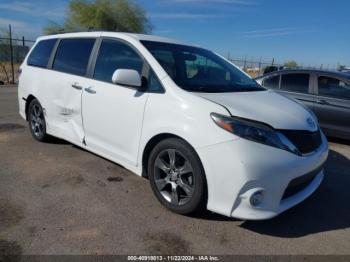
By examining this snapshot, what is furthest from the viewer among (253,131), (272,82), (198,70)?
(272,82)

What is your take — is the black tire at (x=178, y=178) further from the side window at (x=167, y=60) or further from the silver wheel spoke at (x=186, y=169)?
the side window at (x=167, y=60)

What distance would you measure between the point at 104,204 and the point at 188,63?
1912 mm

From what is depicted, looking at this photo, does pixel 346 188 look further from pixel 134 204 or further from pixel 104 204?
pixel 104 204

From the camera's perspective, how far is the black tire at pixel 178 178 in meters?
3.06

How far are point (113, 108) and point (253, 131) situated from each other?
1681 mm

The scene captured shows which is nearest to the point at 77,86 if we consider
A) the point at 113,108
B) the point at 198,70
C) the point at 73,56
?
the point at 73,56

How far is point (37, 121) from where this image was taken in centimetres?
542

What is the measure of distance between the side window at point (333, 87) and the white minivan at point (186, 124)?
3.14 meters

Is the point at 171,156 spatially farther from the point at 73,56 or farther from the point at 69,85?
the point at 73,56

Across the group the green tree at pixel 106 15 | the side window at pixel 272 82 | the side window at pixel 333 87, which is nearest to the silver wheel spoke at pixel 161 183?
the side window at pixel 333 87

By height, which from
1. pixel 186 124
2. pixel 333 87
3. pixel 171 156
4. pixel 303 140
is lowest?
pixel 171 156

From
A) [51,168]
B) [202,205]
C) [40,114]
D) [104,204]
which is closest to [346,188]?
[202,205]

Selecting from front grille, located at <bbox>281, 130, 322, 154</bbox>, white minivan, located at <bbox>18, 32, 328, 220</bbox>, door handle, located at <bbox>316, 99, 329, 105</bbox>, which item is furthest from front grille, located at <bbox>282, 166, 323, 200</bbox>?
door handle, located at <bbox>316, 99, 329, 105</bbox>

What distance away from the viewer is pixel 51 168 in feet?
14.5
